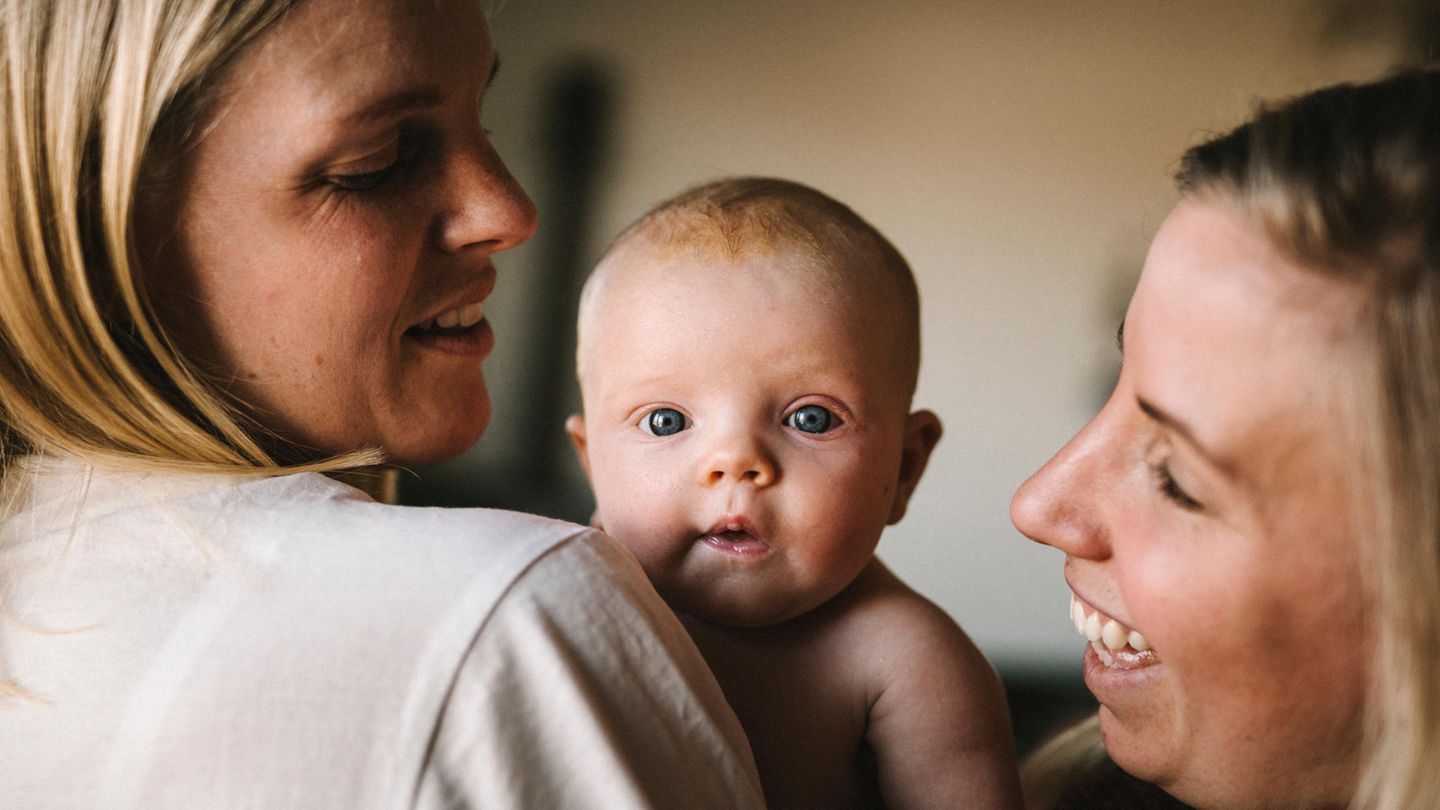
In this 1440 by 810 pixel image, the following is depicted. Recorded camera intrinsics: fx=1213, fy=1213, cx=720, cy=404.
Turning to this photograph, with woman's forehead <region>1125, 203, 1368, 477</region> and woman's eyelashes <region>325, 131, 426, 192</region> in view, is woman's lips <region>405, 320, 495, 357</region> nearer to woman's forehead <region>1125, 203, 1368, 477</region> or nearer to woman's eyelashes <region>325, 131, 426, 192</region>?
woman's eyelashes <region>325, 131, 426, 192</region>

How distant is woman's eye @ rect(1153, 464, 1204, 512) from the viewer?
3.27ft

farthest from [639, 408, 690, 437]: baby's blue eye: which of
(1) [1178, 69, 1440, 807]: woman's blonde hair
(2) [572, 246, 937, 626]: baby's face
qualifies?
(1) [1178, 69, 1440, 807]: woman's blonde hair

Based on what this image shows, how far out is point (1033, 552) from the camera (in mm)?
4516

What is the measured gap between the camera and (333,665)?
879 millimetres

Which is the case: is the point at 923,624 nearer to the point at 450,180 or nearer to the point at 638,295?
the point at 638,295

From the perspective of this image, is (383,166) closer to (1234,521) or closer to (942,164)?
(1234,521)

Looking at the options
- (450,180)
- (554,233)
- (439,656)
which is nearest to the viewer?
(439,656)

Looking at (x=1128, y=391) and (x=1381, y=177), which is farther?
(x=1128, y=391)

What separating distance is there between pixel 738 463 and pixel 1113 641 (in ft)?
1.41

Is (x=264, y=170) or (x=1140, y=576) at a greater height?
(x=264, y=170)

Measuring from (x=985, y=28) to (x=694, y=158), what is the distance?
1178 millimetres

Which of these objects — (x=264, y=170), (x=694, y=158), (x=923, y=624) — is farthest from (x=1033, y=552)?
(x=264, y=170)

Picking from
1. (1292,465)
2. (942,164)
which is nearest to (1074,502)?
(1292,465)

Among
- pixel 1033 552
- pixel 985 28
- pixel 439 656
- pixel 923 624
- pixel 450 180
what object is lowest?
pixel 1033 552
